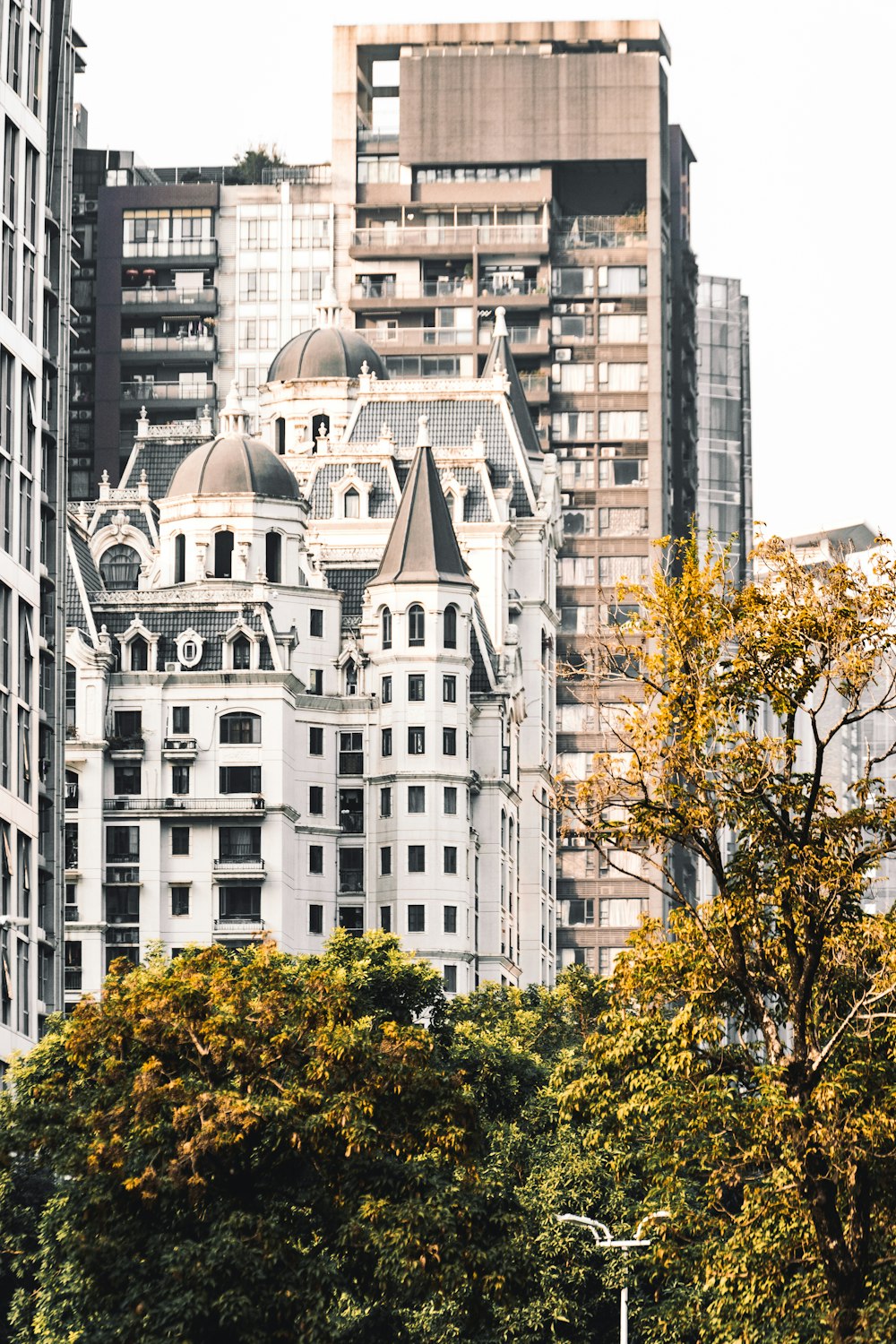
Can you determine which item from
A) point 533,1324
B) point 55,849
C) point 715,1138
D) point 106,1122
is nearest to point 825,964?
point 715,1138

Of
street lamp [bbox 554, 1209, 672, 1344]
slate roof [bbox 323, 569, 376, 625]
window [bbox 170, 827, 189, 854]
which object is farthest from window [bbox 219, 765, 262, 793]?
street lamp [bbox 554, 1209, 672, 1344]

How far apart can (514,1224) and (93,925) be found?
97.3 meters

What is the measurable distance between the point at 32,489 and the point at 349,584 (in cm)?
7912

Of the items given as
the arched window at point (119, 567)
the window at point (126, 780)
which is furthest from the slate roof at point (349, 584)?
the window at point (126, 780)

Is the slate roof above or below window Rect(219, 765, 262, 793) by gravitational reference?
above

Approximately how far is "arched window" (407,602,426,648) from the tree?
111 meters

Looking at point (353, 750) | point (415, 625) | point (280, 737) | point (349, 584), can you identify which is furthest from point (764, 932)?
point (349, 584)

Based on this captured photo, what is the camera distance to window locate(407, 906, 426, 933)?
16850 centimetres

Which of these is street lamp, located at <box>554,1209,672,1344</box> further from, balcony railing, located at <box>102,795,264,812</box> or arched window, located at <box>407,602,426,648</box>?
arched window, located at <box>407,602,426,648</box>

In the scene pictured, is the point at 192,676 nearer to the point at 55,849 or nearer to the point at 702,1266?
the point at 55,849

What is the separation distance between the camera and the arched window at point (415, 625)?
172 metres

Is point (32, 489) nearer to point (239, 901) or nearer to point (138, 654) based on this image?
point (239, 901)

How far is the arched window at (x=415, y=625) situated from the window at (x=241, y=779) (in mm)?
11443

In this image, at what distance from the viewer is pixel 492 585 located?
196 meters
